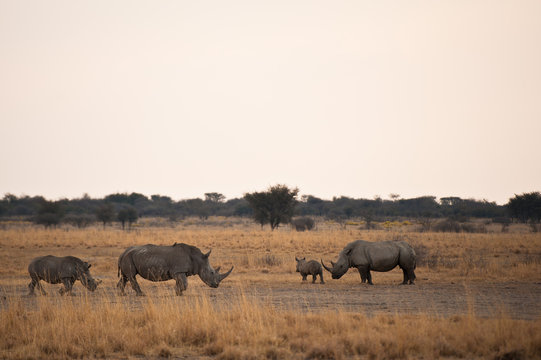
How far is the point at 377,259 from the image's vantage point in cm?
1844

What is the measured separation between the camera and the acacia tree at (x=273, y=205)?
184ft

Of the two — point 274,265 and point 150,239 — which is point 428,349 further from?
point 150,239

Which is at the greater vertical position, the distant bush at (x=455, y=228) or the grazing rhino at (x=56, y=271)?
the distant bush at (x=455, y=228)

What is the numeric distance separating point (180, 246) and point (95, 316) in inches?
220

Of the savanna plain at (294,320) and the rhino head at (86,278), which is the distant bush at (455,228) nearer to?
the savanna plain at (294,320)

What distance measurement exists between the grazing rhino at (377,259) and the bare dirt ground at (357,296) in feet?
1.49

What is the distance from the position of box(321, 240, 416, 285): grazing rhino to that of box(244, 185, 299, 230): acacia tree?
1462 inches

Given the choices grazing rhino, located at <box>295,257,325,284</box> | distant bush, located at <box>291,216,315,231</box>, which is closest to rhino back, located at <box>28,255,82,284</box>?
grazing rhino, located at <box>295,257,325,284</box>

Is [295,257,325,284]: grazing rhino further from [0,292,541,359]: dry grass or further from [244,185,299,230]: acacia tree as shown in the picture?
[244,185,299,230]: acacia tree

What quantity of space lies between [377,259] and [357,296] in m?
3.57

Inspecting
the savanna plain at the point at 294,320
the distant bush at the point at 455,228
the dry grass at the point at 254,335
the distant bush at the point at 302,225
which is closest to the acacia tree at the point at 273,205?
the distant bush at the point at 302,225

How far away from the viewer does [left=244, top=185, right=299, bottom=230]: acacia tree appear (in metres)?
56.1

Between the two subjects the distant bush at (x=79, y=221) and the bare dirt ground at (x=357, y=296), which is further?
the distant bush at (x=79, y=221)

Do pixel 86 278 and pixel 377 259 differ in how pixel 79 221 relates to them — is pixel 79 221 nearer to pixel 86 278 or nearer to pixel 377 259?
pixel 86 278
